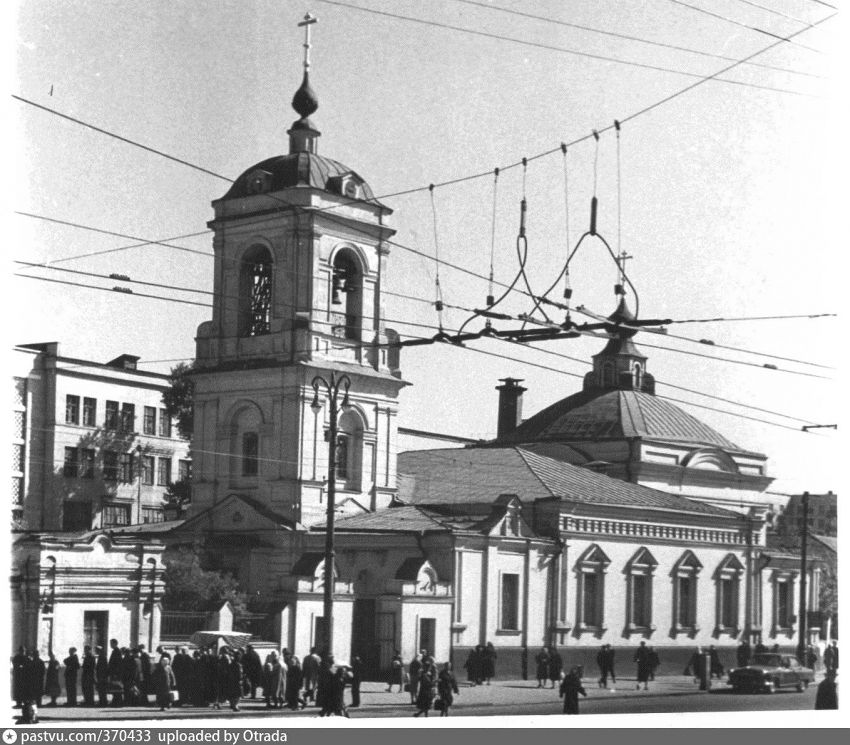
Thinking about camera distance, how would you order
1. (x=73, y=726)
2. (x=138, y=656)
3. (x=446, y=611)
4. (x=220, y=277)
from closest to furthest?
(x=73, y=726), (x=138, y=656), (x=446, y=611), (x=220, y=277)

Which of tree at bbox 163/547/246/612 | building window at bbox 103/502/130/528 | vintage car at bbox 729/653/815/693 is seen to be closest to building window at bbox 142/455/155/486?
building window at bbox 103/502/130/528

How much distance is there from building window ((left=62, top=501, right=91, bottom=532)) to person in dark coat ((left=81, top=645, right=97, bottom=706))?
81.2ft

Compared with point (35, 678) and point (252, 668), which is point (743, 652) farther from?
point (35, 678)

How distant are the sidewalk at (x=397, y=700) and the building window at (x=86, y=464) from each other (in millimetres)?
21332

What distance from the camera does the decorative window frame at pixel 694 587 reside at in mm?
37656

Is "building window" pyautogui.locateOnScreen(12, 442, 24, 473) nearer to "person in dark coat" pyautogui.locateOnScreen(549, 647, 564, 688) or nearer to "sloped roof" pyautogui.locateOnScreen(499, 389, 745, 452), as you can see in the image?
"sloped roof" pyautogui.locateOnScreen(499, 389, 745, 452)

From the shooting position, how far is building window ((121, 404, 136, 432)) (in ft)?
175

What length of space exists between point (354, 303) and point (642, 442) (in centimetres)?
1811

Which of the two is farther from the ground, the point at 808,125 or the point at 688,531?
the point at 808,125

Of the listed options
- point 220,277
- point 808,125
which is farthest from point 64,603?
point 808,125

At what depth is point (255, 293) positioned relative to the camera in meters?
36.5

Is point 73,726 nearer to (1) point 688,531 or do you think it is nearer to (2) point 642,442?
(1) point 688,531

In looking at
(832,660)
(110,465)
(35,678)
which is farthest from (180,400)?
(832,660)

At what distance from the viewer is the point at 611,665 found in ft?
112
